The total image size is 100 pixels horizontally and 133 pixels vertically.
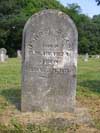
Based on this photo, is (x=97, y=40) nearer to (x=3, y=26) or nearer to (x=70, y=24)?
(x=3, y=26)

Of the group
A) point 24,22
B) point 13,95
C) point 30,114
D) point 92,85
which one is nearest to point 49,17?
point 30,114

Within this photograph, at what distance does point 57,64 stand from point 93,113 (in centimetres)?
121

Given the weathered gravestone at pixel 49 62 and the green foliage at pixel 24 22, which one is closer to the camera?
the weathered gravestone at pixel 49 62

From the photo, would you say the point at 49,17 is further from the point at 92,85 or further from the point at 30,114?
the point at 92,85

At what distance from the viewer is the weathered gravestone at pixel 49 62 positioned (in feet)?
27.0

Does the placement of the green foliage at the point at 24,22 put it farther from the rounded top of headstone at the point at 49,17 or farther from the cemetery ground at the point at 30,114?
the rounded top of headstone at the point at 49,17

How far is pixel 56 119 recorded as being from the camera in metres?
7.65

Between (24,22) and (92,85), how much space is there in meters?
36.5

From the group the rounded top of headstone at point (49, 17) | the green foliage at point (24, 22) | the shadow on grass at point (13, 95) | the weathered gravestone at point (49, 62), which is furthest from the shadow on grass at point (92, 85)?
the green foliage at point (24, 22)

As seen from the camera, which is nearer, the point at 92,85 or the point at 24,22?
the point at 92,85

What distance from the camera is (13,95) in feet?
32.7

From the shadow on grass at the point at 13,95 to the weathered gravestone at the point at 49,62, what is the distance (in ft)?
1.86

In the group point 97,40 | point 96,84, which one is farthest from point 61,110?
point 97,40

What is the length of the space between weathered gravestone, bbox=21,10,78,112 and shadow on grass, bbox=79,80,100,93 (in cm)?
318
